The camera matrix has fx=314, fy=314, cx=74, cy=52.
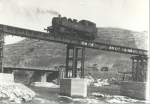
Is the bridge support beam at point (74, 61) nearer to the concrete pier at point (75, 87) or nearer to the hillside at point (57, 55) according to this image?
the concrete pier at point (75, 87)

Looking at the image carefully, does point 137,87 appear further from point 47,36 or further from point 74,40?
point 47,36

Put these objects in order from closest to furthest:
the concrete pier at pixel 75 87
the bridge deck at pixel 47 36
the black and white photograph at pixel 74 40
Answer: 1. the black and white photograph at pixel 74 40
2. the bridge deck at pixel 47 36
3. the concrete pier at pixel 75 87

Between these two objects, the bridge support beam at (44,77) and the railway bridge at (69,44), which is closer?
the railway bridge at (69,44)

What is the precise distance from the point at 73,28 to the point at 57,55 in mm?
99606

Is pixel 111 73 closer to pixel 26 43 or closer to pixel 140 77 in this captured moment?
pixel 26 43

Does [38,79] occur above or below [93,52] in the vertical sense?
below

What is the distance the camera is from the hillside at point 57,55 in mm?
127625

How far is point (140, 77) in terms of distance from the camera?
5297 centimetres

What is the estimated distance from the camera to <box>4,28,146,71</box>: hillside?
128m

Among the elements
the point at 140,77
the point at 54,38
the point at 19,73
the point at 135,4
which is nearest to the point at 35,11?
the point at 135,4

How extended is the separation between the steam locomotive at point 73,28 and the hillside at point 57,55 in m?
83.1

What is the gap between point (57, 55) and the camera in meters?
139

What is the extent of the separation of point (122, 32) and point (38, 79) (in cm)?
7581

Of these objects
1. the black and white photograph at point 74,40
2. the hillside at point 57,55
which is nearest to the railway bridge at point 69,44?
the black and white photograph at point 74,40
